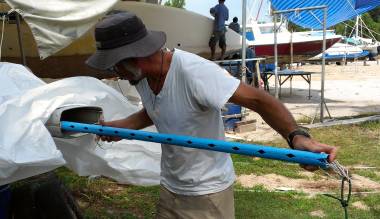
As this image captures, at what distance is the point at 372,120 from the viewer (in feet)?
28.0

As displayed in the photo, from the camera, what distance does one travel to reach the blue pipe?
156 centimetres

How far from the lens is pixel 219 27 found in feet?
32.2

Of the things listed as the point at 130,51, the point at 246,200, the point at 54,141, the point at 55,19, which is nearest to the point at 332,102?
the point at 246,200

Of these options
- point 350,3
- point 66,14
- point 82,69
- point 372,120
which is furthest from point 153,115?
point 350,3

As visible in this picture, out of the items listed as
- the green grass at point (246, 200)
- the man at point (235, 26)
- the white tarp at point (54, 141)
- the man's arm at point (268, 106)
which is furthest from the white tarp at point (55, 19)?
the man at point (235, 26)

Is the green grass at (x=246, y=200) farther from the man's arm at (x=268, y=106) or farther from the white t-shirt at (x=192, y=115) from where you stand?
the man's arm at (x=268, y=106)

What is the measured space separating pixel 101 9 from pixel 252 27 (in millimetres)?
14109

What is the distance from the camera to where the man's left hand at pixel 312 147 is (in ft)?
5.18

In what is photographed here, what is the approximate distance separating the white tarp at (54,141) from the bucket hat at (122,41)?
511mm

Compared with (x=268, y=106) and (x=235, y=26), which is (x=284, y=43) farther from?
(x=268, y=106)

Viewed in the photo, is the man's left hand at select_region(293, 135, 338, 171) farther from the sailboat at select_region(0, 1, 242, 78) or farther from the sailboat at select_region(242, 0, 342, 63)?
the sailboat at select_region(242, 0, 342, 63)

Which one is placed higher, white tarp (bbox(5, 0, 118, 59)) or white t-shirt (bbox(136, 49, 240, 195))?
white tarp (bbox(5, 0, 118, 59))

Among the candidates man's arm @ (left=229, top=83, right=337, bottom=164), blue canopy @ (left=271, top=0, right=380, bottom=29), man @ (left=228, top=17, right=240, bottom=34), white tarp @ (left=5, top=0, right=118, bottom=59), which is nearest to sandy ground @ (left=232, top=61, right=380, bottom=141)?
blue canopy @ (left=271, top=0, right=380, bottom=29)

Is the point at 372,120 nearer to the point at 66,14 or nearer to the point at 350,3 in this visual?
the point at 350,3
